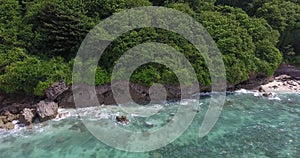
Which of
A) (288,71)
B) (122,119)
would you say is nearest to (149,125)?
(122,119)

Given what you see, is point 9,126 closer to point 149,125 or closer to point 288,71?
point 149,125

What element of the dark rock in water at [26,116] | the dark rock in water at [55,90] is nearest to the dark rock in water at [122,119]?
the dark rock in water at [55,90]

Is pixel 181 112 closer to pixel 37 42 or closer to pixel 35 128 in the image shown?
pixel 35 128

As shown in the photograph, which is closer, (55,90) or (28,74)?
(28,74)

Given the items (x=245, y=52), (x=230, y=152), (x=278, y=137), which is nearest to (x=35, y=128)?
(x=230, y=152)

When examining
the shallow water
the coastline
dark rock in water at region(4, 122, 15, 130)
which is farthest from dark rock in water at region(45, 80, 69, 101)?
dark rock in water at region(4, 122, 15, 130)

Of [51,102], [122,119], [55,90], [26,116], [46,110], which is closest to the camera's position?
[26,116]
